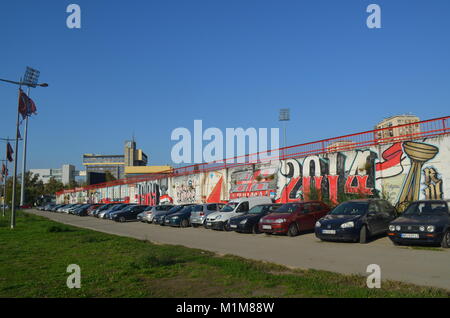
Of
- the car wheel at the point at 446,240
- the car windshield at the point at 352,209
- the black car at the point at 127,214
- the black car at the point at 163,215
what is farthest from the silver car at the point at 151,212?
the car wheel at the point at 446,240

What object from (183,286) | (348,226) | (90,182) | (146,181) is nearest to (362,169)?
(348,226)

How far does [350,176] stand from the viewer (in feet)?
67.4

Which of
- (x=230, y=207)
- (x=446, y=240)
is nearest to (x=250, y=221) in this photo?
(x=230, y=207)

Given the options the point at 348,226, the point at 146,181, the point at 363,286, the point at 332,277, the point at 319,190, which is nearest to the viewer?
the point at 363,286

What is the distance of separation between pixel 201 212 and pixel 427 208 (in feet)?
43.9

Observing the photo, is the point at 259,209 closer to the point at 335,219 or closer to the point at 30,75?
the point at 335,219

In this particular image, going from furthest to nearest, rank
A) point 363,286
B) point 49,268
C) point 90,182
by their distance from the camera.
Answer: point 90,182 → point 49,268 → point 363,286

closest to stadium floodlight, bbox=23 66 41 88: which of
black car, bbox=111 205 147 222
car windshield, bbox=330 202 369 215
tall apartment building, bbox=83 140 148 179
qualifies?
black car, bbox=111 205 147 222

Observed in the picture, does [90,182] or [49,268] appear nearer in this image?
[49,268]

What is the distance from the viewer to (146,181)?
1834 inches

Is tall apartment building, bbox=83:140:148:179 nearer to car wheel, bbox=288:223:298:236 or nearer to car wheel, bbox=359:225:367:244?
car wheel, bbox=288:223:298:236

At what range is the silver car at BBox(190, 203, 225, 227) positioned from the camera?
22.2m
